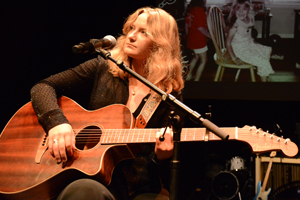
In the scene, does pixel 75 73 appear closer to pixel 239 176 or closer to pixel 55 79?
pixel 55 79

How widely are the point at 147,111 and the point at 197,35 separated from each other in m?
1.89

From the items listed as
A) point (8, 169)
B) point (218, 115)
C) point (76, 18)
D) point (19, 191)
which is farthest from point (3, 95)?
point (218, 115)

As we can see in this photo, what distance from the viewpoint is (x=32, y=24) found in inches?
137

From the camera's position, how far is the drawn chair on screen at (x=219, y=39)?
3.66 meters

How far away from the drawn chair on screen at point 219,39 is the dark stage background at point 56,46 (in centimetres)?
27

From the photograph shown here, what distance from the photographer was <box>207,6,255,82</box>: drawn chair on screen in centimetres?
366

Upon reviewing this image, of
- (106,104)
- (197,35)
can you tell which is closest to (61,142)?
(106,104)

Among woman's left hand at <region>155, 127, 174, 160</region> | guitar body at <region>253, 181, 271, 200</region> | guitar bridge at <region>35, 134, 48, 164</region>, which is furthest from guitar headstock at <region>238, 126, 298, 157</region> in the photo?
guitar body at <region>253, 181, 271, 200</region>

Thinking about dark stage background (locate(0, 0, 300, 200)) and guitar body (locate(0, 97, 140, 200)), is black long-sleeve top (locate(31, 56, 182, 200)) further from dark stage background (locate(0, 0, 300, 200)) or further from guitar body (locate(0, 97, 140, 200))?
dark stage background (locate(0, 0, 300, 200))

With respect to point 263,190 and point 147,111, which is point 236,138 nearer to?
point 147,111

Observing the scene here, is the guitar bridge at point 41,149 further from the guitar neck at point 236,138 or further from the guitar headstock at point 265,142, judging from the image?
the guitar headstock at point 265,142

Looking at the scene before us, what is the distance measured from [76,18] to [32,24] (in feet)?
1.72

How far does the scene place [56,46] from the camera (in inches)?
142

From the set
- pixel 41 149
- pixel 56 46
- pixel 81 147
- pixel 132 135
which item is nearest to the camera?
pixel 132 135
